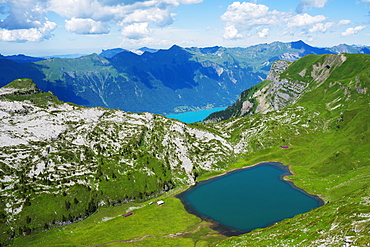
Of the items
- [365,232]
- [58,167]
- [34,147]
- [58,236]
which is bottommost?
[365,232]

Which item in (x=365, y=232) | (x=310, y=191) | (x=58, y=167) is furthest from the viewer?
(x=58, y=167)

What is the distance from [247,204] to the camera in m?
172

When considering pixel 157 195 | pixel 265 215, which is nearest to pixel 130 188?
A: pixel 157 195

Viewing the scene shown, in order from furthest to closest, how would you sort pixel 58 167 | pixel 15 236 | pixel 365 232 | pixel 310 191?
pixel 58 167 → pixel 310 191 → pixel 15 236 → pixel 365 232

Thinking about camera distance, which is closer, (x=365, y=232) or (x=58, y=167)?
(x=365, y=232)

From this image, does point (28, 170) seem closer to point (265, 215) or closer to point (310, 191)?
point (265, 215)

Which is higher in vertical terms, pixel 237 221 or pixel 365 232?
pixel 365 232

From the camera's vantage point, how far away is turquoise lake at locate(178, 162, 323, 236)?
488 feet

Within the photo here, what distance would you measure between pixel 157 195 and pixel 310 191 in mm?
104230

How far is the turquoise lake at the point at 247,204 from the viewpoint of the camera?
488 feet

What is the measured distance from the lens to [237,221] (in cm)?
15125

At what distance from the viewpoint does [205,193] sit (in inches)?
7638

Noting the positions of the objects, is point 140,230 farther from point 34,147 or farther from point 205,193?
point 34,147

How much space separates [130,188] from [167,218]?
4454 centimetres
